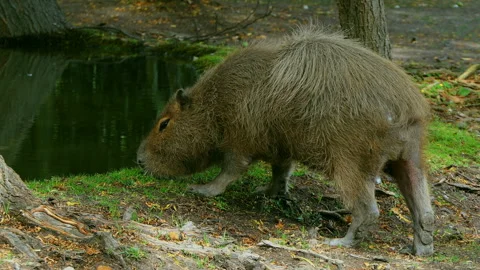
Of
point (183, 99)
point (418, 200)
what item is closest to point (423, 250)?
point (418, 200)

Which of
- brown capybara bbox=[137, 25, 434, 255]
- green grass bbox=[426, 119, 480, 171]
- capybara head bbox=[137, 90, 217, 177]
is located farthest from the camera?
green grass bbox=[426, 119, 480, 171]

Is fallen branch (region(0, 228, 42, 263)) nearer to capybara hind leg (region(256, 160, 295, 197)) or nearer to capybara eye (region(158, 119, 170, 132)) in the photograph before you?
capybara eye (region(158, 119, 170, 132))

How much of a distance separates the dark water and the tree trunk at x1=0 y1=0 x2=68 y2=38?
2.80 ft

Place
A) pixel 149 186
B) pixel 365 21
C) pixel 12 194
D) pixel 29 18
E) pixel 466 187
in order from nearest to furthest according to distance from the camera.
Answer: pixel 12 194, pixel 149 186, pixel 466 187, pixel 365 21, pixel 29 18

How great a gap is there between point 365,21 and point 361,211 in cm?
297

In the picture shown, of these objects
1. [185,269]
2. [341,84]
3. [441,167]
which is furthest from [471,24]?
[185,269]

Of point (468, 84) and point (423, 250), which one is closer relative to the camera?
point (423, 250)

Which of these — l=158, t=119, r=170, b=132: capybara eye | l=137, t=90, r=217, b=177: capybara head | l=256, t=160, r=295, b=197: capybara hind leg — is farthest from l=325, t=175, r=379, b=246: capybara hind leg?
Result: l=158, t=119, r=170, b=132: capybara eye

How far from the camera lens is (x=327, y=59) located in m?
5.84

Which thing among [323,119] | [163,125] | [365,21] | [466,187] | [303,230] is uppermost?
[365,21]

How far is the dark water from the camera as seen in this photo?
341 inches

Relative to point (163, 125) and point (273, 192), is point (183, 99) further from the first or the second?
point (273, 192)

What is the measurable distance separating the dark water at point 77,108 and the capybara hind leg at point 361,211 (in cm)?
335

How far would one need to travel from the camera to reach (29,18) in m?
15.1
